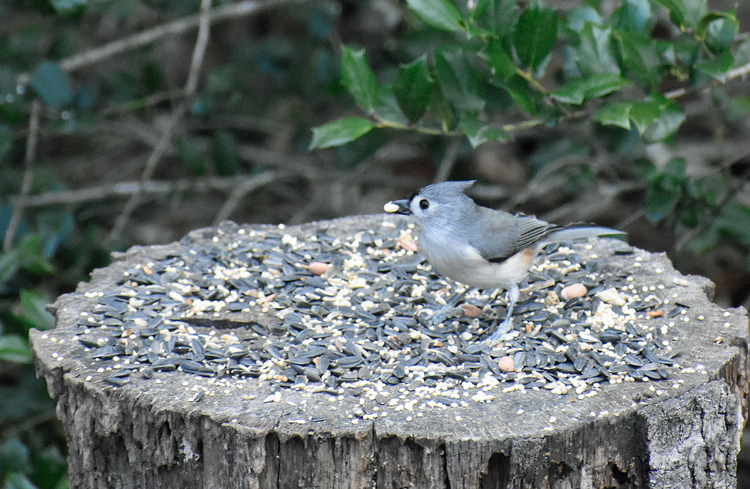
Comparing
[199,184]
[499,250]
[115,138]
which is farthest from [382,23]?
[499,250]

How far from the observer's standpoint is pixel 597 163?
15.3 feet

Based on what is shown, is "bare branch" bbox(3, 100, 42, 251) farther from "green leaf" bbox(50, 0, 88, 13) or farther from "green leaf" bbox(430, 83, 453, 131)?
"green leaf" bbox(430, 83, 453, 131)

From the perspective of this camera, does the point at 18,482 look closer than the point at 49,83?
Yes

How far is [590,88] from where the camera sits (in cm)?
299

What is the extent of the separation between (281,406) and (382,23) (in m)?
3.94

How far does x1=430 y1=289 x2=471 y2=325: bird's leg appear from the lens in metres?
3.01

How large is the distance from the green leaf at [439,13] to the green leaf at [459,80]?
248 millimetres

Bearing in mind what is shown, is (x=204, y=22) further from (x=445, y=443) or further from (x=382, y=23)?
(x=445, y=443)

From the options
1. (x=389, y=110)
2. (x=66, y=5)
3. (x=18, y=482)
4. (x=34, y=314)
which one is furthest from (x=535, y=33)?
(x=18, y=482)

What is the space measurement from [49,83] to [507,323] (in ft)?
9.22

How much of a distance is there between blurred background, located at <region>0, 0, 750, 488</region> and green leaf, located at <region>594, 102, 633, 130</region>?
14 millimetres

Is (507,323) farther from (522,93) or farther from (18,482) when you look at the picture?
(18,482)

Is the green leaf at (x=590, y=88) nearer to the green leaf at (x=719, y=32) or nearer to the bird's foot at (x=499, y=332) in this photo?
the green leaf at (x=719, y=32)

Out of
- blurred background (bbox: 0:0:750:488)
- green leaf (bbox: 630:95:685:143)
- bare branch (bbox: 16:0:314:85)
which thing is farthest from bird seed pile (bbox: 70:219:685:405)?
bare branch (bbox: 16:0:314:85)
